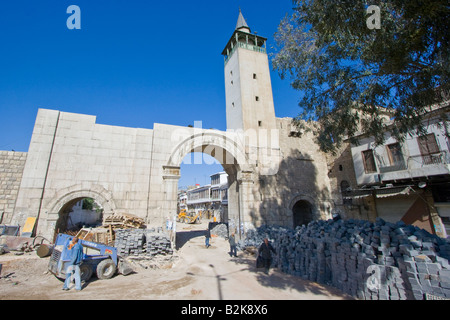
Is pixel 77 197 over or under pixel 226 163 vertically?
under

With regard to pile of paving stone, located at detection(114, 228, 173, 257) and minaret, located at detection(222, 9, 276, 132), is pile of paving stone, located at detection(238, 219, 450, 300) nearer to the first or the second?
pile of paving stone, located at detection(114, 228, 173, 257)

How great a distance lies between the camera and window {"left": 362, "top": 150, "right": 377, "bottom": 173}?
15.9 m

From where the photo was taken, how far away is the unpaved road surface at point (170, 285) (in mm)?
6126

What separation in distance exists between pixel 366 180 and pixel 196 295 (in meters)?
15.4

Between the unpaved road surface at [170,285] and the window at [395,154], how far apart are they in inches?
473

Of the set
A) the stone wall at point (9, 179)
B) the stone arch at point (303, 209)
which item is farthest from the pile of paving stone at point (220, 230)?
the stone wall at point (9, 179)

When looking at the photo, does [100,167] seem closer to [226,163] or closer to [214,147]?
[214,147]

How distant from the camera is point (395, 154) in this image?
14.7 meters

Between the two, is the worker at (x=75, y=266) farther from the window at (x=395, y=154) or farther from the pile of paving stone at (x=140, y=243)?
the window at (x=395, y=154)

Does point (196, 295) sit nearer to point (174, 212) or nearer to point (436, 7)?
point (174, 212)

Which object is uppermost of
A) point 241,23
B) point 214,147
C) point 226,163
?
point 241,23

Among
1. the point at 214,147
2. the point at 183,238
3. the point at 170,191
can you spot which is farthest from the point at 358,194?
the point at 183,238

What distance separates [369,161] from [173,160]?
583 inches
